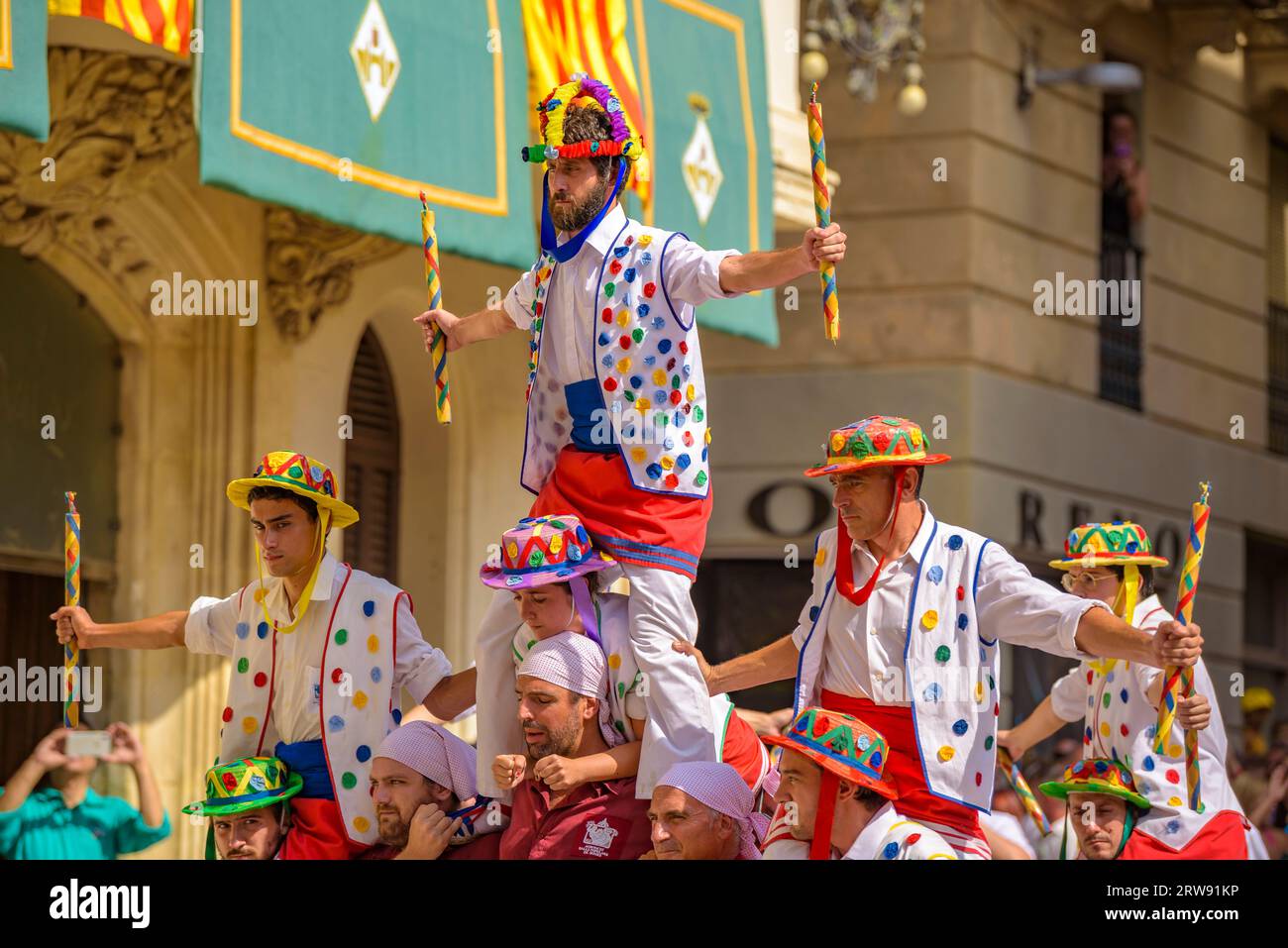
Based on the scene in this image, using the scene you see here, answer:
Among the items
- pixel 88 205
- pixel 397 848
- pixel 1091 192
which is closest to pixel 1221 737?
pixel 397 848

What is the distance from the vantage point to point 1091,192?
19594 millimetres

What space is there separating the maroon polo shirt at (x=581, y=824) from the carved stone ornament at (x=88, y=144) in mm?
4682

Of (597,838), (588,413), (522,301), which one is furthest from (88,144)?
(597,838)

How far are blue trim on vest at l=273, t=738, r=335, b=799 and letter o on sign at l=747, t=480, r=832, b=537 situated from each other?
36.7 feet

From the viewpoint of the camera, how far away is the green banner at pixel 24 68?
28.4 ft

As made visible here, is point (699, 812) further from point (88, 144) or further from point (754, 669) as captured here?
point (88, 144)

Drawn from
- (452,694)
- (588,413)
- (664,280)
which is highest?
(664,280)

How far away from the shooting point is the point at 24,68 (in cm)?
871

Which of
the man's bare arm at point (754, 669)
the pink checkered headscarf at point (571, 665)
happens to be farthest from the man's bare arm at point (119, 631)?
the man's bare arm at point (754, 669)

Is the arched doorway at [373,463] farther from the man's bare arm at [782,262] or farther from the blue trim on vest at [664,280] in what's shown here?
the man's bare arm at [782,262]

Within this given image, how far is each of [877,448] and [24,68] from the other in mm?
3784

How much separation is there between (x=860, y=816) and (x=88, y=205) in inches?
230
